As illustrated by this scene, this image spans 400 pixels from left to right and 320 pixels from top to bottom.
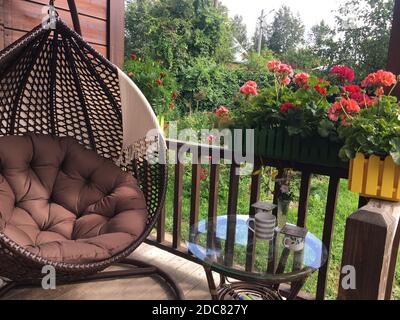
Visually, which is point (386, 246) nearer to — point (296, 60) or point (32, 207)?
point (32, 207)

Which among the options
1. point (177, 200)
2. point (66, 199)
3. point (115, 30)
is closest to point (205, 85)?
point (115, 30)

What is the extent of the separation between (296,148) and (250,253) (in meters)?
0.49

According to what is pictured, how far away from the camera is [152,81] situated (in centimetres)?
321

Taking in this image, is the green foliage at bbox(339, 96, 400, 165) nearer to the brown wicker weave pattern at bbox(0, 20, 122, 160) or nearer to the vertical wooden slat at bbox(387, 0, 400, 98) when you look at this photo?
the vertical wooden slat at bbox(387, 0, 400, 98)

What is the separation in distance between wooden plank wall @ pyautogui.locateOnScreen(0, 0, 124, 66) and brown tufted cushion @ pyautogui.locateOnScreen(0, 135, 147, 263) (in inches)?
36.6

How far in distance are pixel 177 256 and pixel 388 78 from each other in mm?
1584

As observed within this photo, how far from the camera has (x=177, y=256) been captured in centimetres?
224

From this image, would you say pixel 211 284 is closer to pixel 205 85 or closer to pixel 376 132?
pixel 376 132

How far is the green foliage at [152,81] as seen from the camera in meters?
3.14

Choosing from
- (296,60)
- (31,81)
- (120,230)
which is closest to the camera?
(120,230)

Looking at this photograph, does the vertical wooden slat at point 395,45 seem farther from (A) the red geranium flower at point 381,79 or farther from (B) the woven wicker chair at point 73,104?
(B) the woven wicker chair at point 73,104

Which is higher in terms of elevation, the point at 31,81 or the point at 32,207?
the point at 31,81

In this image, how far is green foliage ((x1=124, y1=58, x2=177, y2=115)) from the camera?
314 cm

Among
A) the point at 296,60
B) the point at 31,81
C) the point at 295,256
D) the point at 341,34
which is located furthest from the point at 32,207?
the point at 296,60
